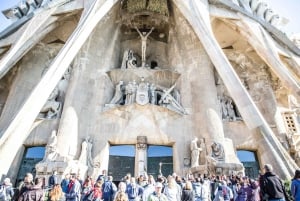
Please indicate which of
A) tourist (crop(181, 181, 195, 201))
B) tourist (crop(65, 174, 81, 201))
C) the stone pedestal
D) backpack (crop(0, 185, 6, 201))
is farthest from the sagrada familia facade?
tourist (crop(181, 181, 195, 201))

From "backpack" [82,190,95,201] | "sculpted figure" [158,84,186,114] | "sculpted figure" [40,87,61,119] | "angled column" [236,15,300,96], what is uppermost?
"angled column" [236,15,300,96]

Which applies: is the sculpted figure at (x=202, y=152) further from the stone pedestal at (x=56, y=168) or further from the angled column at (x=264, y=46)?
the stone pedestal at (x=56, y=168)

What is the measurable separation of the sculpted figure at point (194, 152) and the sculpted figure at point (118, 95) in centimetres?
375

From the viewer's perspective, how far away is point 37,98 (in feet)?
26.6

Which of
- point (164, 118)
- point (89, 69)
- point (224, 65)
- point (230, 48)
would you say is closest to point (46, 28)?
point (89, 69)

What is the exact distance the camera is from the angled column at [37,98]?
277 inches

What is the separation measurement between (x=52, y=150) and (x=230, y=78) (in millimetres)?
6662

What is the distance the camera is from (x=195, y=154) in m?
9.34

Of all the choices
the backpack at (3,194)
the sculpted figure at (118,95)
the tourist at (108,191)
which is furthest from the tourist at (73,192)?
the sculpted figure at (118,95)

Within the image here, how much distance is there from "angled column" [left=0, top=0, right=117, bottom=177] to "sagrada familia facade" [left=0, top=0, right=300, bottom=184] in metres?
0.04

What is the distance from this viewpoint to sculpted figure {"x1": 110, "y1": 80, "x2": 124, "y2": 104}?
1116 centimetres

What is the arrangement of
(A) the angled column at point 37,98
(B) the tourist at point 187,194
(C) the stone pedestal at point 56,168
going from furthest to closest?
(C) the stone pedestal at point 56,168 < (A) the angled column at point 37,98 < (B) the tourist at point 187,194

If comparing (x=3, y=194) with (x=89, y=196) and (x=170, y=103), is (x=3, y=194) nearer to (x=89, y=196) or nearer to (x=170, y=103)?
(x=89, y=196)

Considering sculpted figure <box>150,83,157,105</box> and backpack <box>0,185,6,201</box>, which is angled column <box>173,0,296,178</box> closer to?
sculpted figure <box>150,83,157,105</box>
